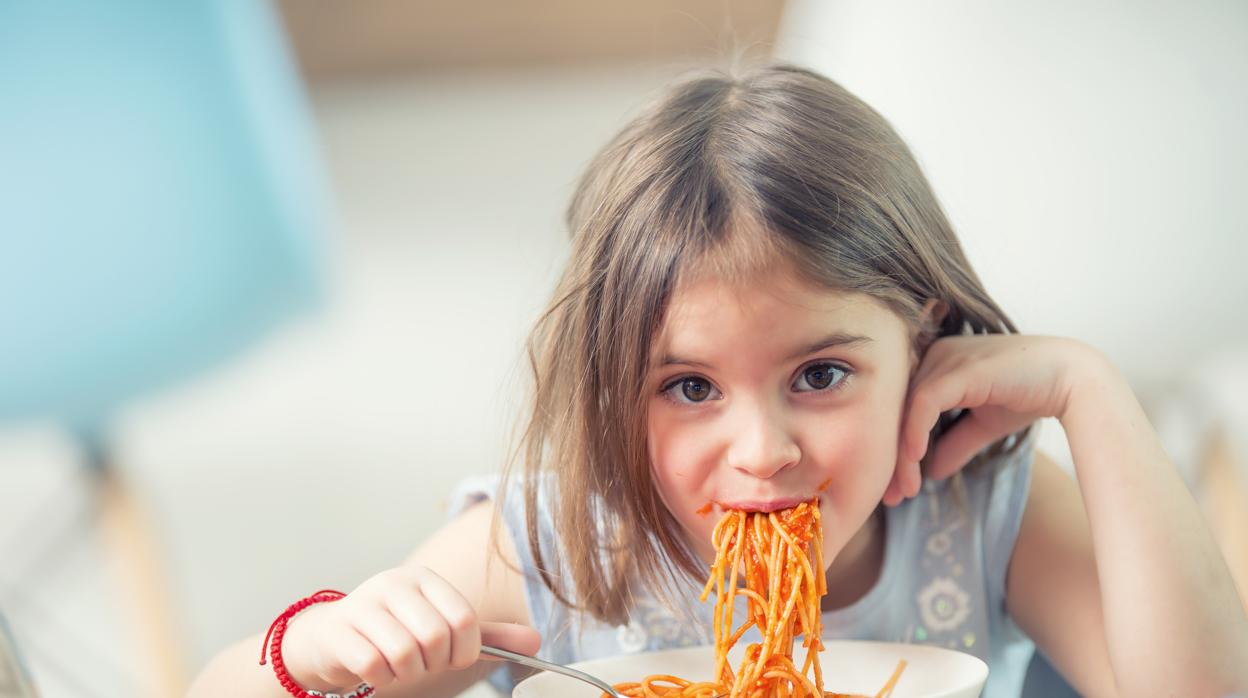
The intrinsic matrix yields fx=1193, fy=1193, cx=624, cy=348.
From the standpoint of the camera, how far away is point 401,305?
279 centimetres

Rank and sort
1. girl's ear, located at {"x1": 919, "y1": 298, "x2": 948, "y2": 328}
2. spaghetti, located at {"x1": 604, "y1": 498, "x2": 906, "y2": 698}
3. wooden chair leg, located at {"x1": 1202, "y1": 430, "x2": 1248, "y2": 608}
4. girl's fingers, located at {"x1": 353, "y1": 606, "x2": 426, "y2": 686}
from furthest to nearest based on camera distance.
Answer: wooden chair leg, located at {"x1": 1202, "y1": 430, "x2": 1248, "y2": 608}
girl's ear, located at {"x1": 919, "y1": 298, "x2": 948, "y2": 328}
spaghetti, located at {"x1": 604, "y1": 498, "x2": 906, "y2": 698}
girl's fingers, located at {"x1": 353, "y1": 606, "x2": 426, "y2": 686}

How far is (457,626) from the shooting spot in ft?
2.93

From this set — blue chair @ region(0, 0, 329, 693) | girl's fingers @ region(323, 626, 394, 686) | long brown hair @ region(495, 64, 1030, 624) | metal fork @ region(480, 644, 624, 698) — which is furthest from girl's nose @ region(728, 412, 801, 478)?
blue chair @ region(0, 0, 329, 693)

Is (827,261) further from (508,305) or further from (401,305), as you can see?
(401,305)

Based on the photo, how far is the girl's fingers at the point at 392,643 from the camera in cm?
88

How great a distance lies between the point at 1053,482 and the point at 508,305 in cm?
156

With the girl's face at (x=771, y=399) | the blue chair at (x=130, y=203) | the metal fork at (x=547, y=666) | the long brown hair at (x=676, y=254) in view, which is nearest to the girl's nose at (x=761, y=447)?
the girl's face at (x=771, y=399)

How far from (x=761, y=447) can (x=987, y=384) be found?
29cm

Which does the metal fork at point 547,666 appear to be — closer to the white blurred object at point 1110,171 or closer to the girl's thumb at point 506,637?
the girl's thumb at point 506,637

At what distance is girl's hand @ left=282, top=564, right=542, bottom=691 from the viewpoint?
890 millimetres

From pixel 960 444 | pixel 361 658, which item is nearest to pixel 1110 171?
pixel 960 444

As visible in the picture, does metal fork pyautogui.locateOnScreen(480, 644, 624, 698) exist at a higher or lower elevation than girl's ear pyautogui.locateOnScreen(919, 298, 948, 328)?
lower

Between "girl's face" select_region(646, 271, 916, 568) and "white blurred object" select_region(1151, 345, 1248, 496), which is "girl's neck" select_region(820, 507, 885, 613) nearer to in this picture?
"girl's face" select_region(646, 271, 916, 568)

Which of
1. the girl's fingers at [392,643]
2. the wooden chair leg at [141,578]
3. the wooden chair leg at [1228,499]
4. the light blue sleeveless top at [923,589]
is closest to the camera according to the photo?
the girl's fingers at [392,643]
